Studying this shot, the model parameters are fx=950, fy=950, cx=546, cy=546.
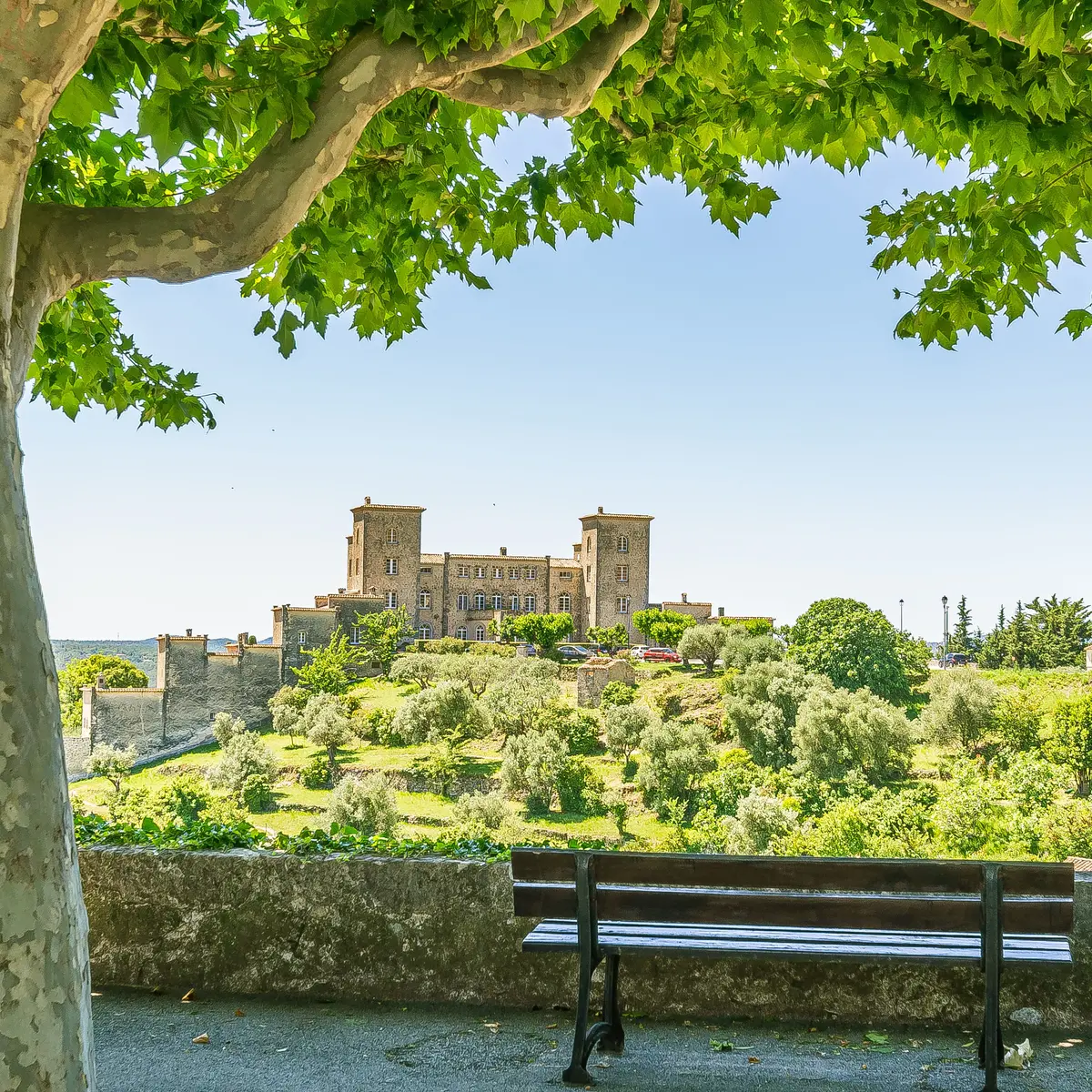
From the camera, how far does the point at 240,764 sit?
46.4 m

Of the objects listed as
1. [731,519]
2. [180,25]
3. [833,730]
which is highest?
[731,519]

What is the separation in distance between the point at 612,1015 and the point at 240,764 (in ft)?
153

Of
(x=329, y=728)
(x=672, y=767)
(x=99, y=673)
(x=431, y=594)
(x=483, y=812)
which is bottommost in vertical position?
(x=483, y=812)

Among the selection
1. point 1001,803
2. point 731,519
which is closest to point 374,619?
point 1001,803

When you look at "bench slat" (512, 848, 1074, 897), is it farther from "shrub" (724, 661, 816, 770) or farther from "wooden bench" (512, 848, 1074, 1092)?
"shrub" (724, 661, 816, 770)

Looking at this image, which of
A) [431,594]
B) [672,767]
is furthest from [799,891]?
[431,594]

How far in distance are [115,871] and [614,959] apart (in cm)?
200

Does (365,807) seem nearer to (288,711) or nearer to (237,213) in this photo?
(288,711)

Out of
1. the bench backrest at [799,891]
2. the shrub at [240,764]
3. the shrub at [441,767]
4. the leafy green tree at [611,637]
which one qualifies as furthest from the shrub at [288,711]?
the bench backrest at [799,891]

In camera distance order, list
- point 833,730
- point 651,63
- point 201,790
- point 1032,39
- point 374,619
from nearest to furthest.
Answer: point 1032,39 < point 651,63 < point 833,730 < point 201,790 < point 374,619

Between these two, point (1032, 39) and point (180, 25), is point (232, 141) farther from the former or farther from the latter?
point (1032, 39)

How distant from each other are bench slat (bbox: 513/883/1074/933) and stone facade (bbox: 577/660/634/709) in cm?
5102

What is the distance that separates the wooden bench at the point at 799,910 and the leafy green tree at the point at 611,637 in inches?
2871

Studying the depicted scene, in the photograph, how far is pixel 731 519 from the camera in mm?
123312
